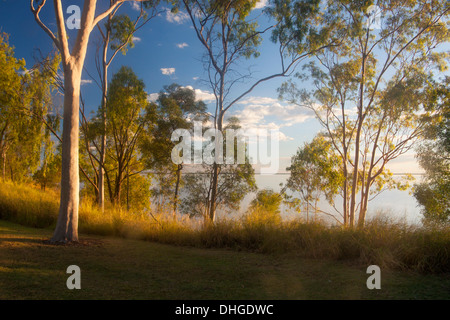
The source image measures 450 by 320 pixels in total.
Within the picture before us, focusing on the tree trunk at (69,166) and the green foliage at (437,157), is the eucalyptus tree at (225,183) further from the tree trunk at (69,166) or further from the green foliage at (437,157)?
the tree trunk at (69,166)

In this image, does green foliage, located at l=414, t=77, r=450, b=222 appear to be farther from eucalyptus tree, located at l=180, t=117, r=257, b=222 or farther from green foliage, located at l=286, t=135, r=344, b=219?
eucalyptus tree, located at l=180, t=117, r=257, b=222

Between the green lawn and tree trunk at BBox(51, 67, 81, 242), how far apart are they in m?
0.79

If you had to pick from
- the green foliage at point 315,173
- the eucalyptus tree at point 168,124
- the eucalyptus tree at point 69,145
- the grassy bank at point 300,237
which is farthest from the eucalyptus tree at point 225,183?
the eucalyptus tree at point 69,145

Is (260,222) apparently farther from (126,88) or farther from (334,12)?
(334,12)

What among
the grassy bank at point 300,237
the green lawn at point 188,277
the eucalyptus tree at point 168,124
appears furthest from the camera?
the eucalyptus tree at point 168,124

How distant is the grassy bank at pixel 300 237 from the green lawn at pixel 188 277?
326 millimetres

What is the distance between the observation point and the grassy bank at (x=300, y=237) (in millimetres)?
4957

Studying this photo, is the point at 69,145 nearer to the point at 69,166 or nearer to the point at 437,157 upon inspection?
the point at 69,166

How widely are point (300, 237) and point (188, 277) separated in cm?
270

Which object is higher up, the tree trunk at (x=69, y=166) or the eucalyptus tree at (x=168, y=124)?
the eucalyptus tree at (x=168, y=124)

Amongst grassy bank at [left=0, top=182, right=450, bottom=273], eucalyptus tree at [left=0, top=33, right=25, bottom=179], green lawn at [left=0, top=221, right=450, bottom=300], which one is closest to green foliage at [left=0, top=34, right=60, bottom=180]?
eucalyptus tree at [left=0, top=33, right=25, bottom=179]

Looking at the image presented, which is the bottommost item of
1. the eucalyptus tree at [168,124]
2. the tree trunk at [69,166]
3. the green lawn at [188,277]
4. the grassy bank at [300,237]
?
the green lawn at [188,277]

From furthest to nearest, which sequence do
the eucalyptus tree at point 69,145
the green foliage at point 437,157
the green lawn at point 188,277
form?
the green foliage at point 437,157 → the eucalyptus tree at point 69,145 → the green lawn at point 188,277

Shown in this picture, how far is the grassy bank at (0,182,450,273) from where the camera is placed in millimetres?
4957
